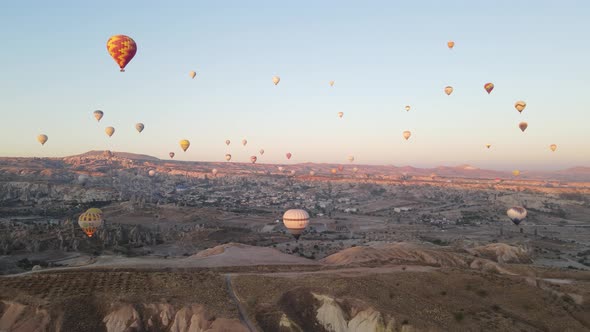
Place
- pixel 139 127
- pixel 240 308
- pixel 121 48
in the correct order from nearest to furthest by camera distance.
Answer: pixel 240 308 < pixel 121 48 < pixel 139 127

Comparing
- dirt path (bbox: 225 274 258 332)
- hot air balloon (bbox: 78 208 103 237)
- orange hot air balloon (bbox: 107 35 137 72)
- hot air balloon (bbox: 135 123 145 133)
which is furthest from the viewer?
hot air balloon (bbox: 135 123 145 133)

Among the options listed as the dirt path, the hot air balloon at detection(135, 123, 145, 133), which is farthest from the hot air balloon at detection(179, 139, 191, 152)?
the dirt path

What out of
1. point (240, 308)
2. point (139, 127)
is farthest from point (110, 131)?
point (240, 308)

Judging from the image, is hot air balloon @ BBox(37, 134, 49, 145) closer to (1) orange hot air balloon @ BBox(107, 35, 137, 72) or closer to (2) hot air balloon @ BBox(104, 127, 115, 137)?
(2) hot air balloon @ BBox(104, 127, 115, 137)

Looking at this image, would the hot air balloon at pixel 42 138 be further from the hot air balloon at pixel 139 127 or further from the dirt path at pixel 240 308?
the dirt path at pixel 240 308

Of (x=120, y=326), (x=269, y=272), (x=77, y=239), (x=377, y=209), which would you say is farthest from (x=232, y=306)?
(x=377, y=209)

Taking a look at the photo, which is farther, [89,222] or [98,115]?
[98,115]

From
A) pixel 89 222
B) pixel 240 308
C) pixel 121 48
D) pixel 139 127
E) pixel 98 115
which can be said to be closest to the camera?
pixel 240 308

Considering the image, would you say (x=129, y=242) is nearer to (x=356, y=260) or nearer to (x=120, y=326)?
(x=356, y=260)

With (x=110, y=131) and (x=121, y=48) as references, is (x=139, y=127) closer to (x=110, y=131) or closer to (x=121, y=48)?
(x=110, y=131)
